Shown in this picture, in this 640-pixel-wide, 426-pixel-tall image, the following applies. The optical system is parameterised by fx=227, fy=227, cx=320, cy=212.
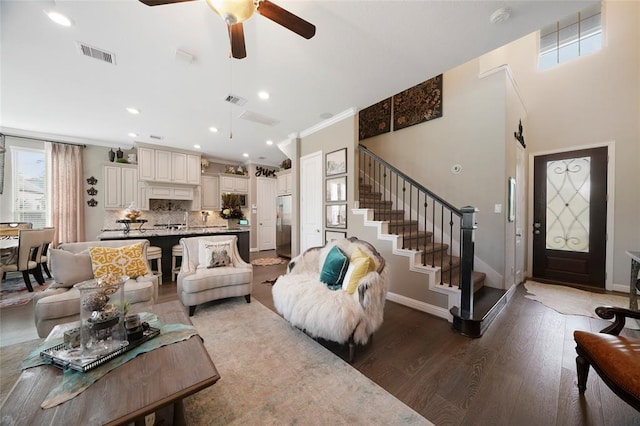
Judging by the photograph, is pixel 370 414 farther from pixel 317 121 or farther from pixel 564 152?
pixel 564 152

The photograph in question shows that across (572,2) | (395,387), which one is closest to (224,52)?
(572,2)

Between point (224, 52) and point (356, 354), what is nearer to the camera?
point (356, 354)

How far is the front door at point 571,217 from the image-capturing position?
3641 millimetres

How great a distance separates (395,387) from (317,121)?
3.89 metres

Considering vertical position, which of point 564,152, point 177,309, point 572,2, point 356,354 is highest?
point 572,2

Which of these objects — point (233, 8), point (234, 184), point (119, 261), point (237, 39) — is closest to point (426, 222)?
point (237, 39)

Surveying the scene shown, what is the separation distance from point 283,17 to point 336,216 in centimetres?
292

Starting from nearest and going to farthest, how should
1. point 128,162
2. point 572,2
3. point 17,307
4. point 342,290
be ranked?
point 572,2 < point 342,290 < point 17,307 < point 128,162

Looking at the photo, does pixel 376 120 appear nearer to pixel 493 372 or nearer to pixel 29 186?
pixel 493 372

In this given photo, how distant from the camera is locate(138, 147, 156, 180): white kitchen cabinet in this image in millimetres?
5289

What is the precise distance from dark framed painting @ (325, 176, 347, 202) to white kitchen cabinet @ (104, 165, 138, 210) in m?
4.80

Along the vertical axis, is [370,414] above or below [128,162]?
below

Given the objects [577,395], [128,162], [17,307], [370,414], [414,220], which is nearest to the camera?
[370,414]

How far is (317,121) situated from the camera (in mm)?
4129
